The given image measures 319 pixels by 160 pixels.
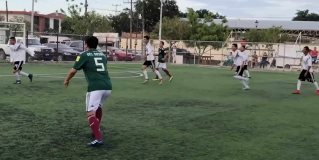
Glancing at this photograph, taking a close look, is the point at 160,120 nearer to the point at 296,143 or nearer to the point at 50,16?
the point at 296,143

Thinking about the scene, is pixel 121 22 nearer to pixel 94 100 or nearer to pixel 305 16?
pixel 305 16

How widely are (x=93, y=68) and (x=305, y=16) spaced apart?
127 meters

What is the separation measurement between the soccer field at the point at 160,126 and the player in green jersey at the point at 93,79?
15.5 inches

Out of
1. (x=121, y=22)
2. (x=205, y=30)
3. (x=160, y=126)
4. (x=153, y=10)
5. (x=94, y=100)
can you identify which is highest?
(x=153, y=10)

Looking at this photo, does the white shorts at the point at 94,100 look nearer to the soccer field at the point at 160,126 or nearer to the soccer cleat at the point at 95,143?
the soccer cleat at the point at 95,143

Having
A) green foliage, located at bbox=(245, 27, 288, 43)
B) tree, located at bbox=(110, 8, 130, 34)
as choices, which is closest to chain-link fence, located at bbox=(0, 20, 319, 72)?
green foliage, located at bbox=(245, 27, 288, 43)

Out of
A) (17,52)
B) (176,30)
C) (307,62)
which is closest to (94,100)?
(17,52)

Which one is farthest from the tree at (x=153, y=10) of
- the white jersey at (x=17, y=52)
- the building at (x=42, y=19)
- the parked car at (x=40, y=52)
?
the white jersey at (x=17, y=52)

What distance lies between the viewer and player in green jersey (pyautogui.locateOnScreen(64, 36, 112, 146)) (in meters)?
7.70

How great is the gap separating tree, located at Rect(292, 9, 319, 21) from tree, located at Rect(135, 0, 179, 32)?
45659 millimetres

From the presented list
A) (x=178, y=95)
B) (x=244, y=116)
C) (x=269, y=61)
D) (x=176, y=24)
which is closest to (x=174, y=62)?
(x=269, y=61)

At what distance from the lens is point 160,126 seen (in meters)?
9.66

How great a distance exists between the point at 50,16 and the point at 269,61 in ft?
275

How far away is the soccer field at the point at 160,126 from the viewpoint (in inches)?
293
